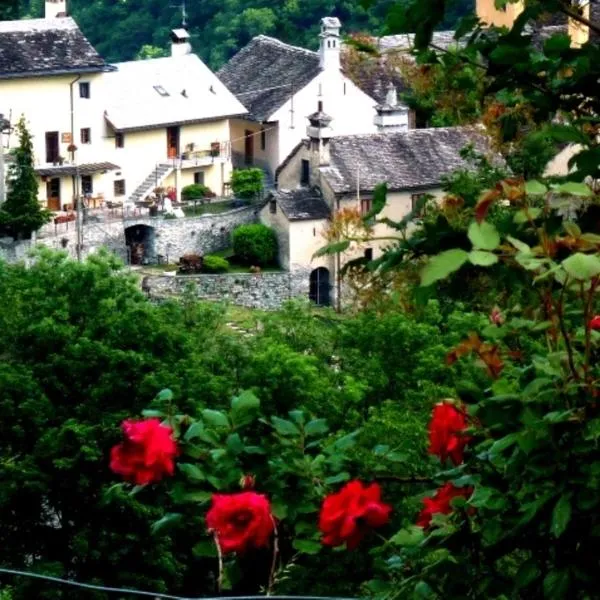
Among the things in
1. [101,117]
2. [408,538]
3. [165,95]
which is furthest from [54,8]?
[408,538]

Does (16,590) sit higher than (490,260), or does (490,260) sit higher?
(490,260)

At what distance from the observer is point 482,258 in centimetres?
680

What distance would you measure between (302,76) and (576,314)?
48637 mm

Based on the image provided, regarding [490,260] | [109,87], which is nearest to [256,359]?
[490,260]

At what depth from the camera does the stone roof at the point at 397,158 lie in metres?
48.3

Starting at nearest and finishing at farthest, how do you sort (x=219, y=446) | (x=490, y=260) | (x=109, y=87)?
(x=490, y=260) → (x=219, y=446) → (x=109, y=87)

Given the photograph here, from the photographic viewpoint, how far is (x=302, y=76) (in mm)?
56094

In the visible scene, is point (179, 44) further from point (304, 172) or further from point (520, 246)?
point (520, 246)

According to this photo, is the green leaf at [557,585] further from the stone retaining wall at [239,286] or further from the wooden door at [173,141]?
the wooden door at [173,141]

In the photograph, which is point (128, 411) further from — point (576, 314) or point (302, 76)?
point (302, 76)

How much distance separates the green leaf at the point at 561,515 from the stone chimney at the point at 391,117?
4508cm

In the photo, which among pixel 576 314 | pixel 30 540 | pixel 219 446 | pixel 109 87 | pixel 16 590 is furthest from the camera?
pixel 109 87

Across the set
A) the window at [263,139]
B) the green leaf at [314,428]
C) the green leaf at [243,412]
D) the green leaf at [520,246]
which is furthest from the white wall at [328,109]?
the green leaf at [520,246]

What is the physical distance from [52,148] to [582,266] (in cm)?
4613
